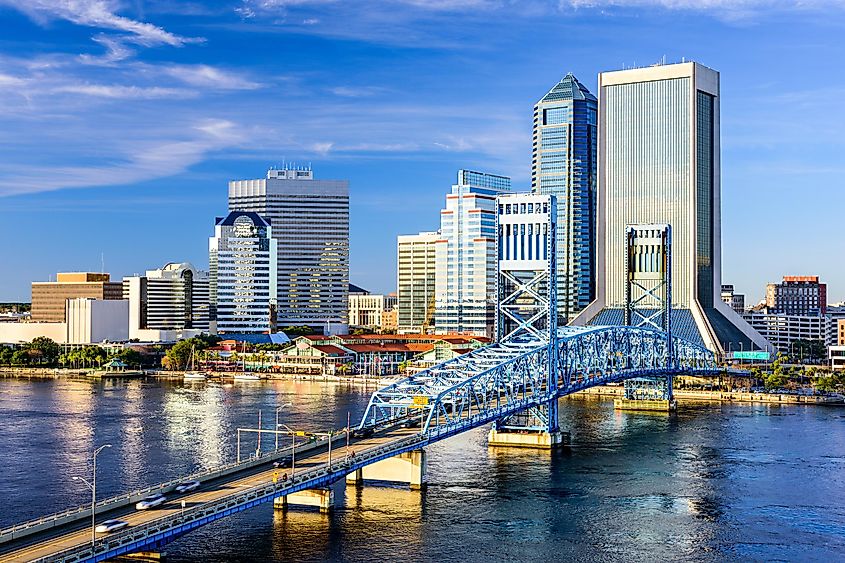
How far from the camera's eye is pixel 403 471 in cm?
7719

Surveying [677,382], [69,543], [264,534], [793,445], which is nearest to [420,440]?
[264,534]

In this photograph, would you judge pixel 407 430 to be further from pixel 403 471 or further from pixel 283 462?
pixel 283 462

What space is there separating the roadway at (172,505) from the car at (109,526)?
0.90 ft

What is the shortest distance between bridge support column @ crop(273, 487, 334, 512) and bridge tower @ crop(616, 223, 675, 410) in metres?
77.7

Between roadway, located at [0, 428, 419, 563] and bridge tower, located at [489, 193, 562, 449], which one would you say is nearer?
roadway, located at [0, 428, 419, 563]

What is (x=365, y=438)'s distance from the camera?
79.9 metres

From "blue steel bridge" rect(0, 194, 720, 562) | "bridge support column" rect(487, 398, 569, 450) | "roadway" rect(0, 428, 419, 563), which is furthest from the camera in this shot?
"bridge support column" rect(487, 398, 569, 450)

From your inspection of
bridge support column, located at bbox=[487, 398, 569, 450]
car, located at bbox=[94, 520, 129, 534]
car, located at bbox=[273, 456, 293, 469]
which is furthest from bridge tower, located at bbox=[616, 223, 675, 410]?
car, located at bbox=[94, 520, 129, 534]

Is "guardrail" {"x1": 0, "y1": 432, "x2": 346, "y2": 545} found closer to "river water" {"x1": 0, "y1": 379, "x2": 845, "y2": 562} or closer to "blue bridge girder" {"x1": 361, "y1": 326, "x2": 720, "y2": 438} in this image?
"river water" {"x1": 0, "y1": 379, "x2": 845, "y2": 562}

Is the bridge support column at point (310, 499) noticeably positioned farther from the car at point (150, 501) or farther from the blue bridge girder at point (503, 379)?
the blue bridge girder at point (503, 379)

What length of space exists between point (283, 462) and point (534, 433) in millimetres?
32880

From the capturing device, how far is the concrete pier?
97.1 m

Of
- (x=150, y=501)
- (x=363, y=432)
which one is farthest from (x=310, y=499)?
(x=363, y=432)

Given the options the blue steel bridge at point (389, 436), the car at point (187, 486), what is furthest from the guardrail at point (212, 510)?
the car at point (187, 486)
